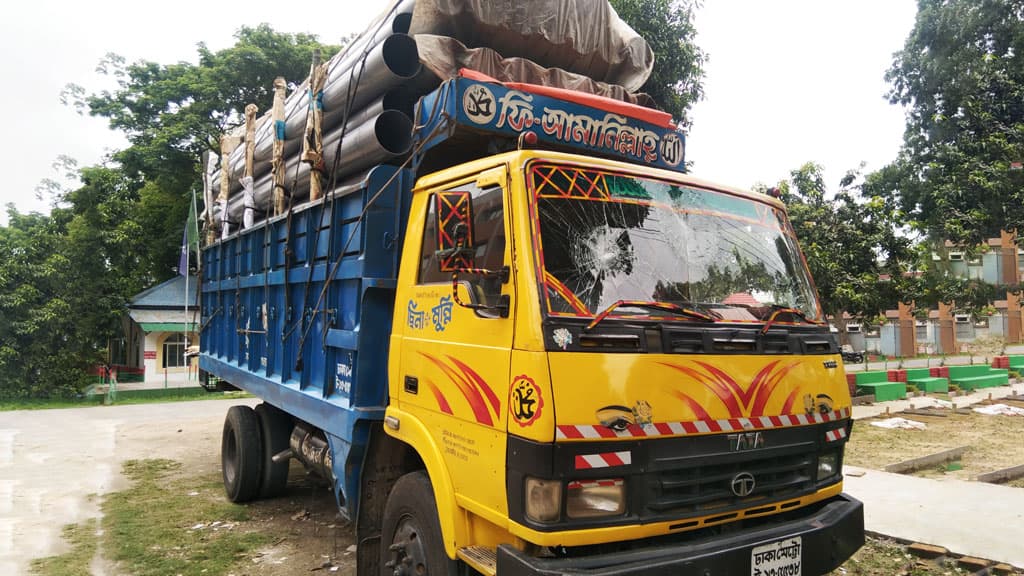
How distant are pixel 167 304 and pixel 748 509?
2334cm

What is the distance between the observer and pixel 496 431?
8.79 feet

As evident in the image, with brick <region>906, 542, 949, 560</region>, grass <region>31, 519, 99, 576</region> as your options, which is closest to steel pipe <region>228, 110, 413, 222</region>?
grass <region>31, 519, 99, 576</region>

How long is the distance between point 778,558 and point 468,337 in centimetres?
A: 161

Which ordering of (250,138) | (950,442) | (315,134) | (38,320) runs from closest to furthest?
(315,134)
(250,138)
(950,442)
(38,320)

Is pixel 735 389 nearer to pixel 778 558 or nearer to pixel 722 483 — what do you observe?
pixel 722 483

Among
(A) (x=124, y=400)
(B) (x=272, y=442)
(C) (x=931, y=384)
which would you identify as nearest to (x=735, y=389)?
(B) (x=272, y=442)

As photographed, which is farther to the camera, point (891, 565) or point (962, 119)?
point (962, 119)

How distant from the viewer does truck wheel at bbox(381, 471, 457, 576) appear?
2.99 meters

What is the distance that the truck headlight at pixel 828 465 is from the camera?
3.27 m

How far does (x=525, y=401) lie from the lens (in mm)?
2525

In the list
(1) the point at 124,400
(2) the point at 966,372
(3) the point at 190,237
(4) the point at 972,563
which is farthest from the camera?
(3) the point at 190,237

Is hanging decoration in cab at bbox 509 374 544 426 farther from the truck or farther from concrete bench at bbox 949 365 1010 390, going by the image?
concrete bench at bbox 949 365 1010 390

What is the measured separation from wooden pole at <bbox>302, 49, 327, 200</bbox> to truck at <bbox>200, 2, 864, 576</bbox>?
2.13 ft

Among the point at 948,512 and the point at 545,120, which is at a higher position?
the point at 545,120
